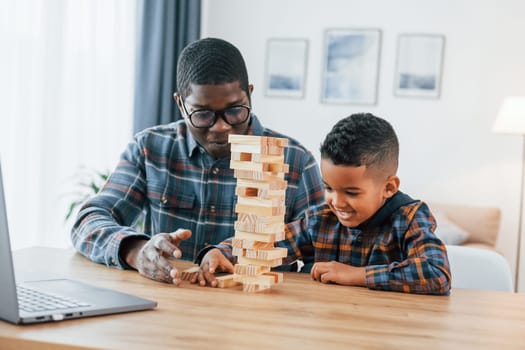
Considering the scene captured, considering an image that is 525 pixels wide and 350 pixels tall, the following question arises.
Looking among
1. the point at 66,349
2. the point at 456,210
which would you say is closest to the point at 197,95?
the point at 66,349

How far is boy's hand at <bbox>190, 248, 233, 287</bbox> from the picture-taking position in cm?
146

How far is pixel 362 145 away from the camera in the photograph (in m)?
1.65

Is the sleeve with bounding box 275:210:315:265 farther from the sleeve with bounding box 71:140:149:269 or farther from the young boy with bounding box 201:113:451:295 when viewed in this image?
the sleeve with bounding box 71:140:149:269

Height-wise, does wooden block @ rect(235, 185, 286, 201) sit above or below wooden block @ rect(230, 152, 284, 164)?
below

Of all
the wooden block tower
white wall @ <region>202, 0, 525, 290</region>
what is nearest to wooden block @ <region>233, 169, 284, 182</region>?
the wooden block tower

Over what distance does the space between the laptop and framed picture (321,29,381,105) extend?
404 centimetres

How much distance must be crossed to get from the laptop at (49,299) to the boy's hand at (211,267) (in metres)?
0.23

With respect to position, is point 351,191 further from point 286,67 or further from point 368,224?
point 286,67

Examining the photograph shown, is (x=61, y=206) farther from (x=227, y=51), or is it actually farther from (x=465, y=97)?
(x=465, y=97)

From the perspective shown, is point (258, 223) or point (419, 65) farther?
point (419, 65)

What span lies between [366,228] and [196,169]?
1.86 ft

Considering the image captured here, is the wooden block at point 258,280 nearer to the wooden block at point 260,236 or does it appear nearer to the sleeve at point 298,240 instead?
the wooden block at point 260,236

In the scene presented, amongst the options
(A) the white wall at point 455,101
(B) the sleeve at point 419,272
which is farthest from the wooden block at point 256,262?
(A) the white wall at point 455,101

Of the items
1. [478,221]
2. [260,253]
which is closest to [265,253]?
[260,253]
